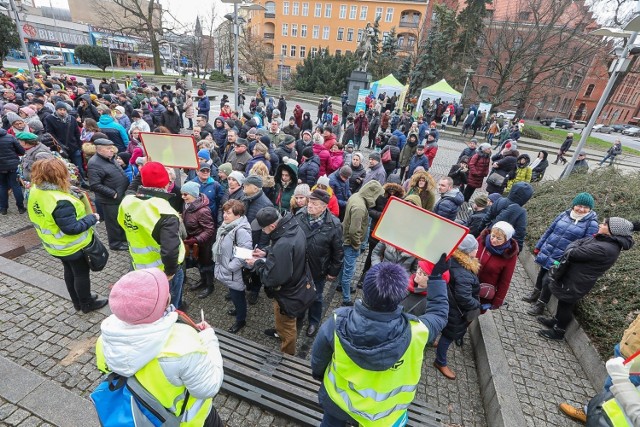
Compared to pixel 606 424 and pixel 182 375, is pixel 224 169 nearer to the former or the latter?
pixel 182 375

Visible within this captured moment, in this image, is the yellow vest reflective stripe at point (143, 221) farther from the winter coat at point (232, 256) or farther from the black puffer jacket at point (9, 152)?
the black puffer jacket at point (9, 152)

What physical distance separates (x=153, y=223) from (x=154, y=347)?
1.89 meters

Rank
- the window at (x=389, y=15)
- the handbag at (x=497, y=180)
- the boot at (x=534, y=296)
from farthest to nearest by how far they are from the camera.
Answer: the window at (x=389, y=15) < the handbag at (x=497, y=180) < the boot at (x=534, y=296)

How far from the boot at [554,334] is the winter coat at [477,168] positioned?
5.14 m

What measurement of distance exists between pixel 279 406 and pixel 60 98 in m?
12.0

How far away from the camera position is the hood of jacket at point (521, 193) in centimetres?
494

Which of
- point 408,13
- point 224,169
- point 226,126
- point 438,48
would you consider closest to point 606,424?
point 224,169

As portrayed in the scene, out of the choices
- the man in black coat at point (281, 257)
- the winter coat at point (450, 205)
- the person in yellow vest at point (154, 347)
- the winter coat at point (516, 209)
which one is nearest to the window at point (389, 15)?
the winter coat at point (516, 209)

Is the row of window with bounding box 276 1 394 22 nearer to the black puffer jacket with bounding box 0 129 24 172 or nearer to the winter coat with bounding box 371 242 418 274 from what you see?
the black puffer jacket with bounding box 0 129 24 172

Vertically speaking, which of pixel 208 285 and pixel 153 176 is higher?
pixel 153 176

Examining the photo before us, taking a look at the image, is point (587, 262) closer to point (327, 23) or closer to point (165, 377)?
point (165, 377)

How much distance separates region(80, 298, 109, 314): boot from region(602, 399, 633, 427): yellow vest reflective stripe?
514cm

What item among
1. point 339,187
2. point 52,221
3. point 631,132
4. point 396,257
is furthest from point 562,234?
point 631,132

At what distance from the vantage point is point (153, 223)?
313 centimetres
